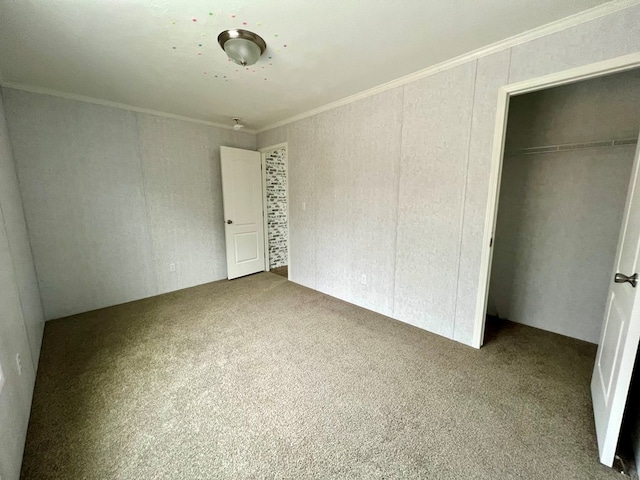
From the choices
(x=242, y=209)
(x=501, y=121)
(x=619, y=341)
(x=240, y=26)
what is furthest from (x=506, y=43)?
(x=242, y=209)

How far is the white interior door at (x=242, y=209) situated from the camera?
13.0 feet

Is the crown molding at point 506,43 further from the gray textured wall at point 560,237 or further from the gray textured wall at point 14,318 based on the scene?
the gray textured wall at point 14,318

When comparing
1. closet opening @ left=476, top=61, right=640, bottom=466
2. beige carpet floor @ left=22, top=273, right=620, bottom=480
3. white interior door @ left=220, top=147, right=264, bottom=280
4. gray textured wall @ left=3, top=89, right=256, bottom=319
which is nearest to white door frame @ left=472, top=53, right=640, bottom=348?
closet opening @ left=476, top=61, right=640, bottom=466

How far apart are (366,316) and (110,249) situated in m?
3.20

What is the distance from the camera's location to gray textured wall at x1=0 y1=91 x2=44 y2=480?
48.4 inches

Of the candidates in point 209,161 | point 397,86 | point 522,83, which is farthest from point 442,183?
point 209,161

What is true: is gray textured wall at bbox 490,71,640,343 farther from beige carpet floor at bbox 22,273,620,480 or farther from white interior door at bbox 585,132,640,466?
white interior door at bbox 585,132,640,466

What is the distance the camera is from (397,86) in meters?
2.52

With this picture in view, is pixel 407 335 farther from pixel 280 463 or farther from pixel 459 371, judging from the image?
pixel 280 463

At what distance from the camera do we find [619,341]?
1.30m

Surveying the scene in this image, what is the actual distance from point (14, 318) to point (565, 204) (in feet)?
14.6

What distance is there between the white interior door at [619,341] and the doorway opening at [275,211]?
358cm

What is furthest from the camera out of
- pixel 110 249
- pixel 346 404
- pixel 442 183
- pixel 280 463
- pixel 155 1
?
pixel 110 249

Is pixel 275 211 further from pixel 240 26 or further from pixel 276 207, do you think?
pixel 240 26
